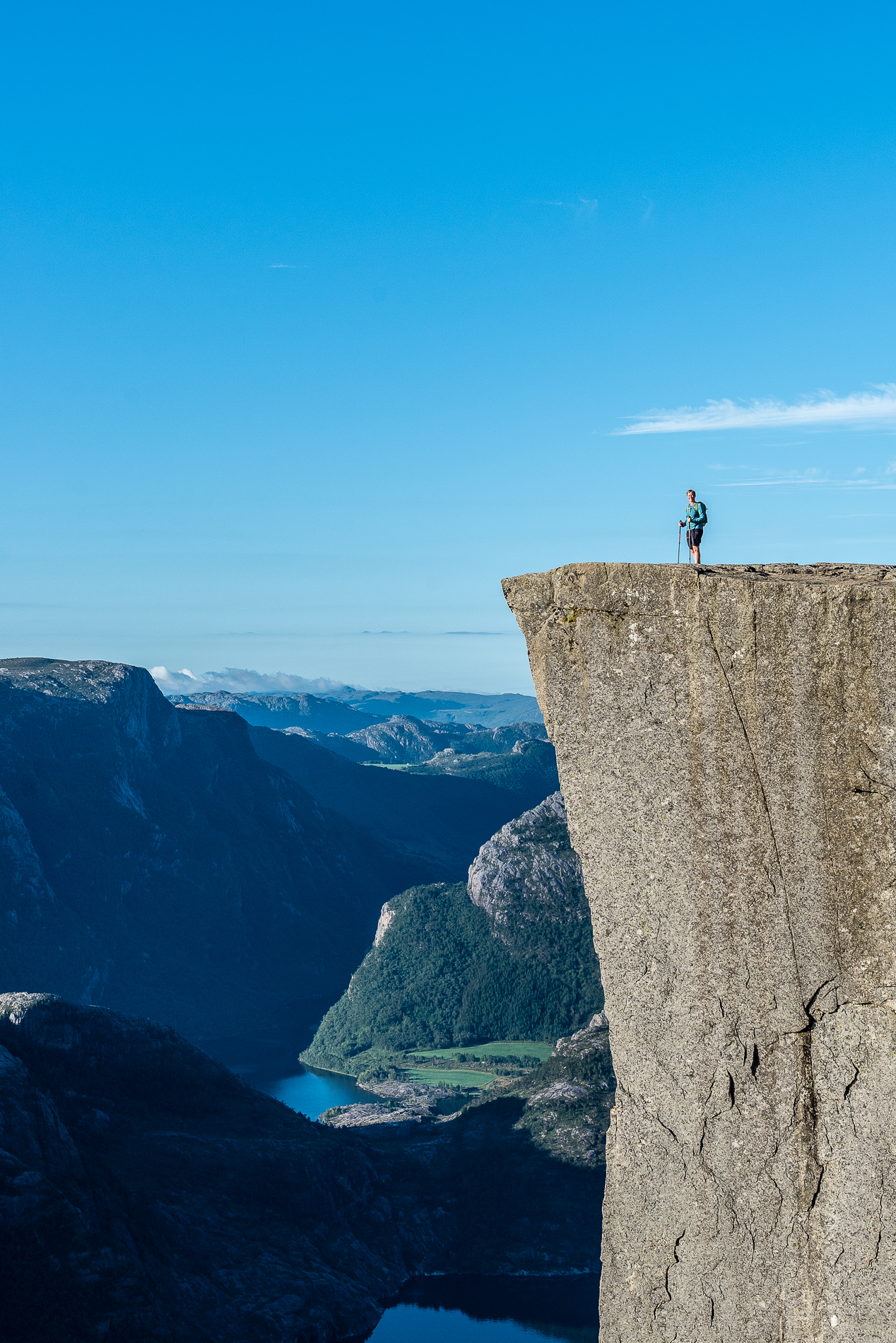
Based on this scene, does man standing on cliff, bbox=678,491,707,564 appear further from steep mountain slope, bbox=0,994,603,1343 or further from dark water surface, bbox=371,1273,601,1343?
dark water surface, bbox=371,1273,601,1343

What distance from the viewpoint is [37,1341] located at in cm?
6719

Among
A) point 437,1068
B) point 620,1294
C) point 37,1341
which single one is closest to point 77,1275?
point 37,1341

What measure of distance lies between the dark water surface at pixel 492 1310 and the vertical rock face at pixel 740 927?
89803mm

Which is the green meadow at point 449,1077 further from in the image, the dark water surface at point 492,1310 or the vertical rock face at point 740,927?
the vertical rock face at point 740,927

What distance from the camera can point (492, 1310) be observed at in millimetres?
101062

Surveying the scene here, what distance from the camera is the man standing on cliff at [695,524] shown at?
49.6ft

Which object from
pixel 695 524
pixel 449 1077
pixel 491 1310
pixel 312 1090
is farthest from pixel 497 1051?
pixel 695 524

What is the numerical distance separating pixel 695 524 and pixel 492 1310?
102 metres

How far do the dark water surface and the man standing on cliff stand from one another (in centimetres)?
9229

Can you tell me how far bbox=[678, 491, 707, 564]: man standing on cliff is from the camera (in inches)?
595

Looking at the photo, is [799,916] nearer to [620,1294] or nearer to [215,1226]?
[620,1294]

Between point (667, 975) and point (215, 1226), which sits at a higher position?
point (667, 975)

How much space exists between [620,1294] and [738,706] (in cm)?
680

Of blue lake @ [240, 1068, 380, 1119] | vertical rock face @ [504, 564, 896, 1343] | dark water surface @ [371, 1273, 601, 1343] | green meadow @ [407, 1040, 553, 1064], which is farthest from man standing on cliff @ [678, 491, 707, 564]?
green meadow @ [407, 1040, 553, 1064]
